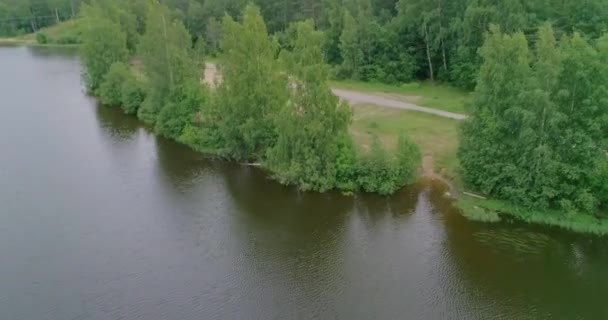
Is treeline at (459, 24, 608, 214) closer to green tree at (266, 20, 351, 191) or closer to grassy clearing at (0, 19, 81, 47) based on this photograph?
green tree at (266, 20, 351, 191)

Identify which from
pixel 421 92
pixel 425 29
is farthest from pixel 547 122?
pixel 425 29

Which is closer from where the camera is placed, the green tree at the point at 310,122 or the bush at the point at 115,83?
the green tree at the point at 310,122

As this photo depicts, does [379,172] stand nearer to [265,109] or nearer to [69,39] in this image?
[265,109]

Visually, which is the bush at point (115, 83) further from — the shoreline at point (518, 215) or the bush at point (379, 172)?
the bush at point (379, 172)

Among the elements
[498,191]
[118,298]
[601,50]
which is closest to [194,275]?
[118,298]

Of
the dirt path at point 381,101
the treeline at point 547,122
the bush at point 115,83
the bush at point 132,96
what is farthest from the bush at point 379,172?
the bush at point 115,83

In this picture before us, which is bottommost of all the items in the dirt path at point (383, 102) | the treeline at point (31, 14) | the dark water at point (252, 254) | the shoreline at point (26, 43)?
the dark water at point (252, 254)
